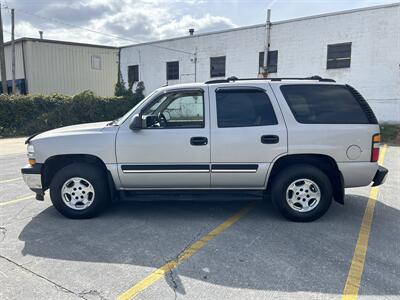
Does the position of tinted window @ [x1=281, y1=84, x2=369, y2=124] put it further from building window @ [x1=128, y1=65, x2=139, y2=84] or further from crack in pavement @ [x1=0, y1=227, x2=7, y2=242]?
building window @ [x1=128, y1=65, x2=139, y2=84]

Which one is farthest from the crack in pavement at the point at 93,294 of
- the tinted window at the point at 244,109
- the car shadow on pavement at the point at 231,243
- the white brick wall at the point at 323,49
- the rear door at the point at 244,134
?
the white brick wall at the point at 323,49

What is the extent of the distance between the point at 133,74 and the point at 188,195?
22629 millimetres

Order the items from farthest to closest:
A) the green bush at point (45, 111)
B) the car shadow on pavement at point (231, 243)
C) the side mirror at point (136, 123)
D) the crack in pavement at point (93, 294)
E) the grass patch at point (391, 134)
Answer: the green bush at point (45, 111) → the grass patch at point (391, 134) → the side mirror at point (136, 123) → the car shadow on pavement at point (231, 243) → the crack in pavement at point (93, 294)

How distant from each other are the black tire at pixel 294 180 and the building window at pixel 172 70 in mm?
19702

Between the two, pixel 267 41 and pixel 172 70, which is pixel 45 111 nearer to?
pixel 172 70

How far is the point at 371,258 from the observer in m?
3.48

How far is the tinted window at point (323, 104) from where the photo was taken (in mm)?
4332


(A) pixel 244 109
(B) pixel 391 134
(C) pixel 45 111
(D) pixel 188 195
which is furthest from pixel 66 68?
(A) pixel 244 109

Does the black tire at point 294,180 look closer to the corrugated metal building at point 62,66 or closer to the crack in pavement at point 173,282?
the crack in pavement at point 173,282

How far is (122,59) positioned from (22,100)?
1123 centimetres

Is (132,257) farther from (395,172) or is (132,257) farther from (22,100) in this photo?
(22,100)

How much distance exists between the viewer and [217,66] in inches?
839

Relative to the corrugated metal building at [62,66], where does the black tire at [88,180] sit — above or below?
below

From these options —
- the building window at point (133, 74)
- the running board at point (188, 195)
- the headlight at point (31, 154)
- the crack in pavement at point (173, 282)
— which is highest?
the building window at point (133, 74)
